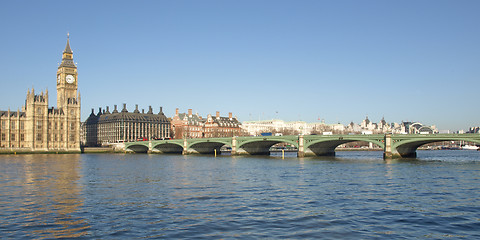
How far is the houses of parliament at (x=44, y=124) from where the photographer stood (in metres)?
140

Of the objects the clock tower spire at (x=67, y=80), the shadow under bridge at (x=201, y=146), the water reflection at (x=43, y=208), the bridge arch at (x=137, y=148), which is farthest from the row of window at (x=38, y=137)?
the water reflection at (x=43, y=208)

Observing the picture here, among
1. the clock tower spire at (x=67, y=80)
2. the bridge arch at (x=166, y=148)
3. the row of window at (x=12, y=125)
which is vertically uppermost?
the clock tower spire at (x=67, y=80)

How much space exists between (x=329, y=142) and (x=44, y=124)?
98373 millimetres

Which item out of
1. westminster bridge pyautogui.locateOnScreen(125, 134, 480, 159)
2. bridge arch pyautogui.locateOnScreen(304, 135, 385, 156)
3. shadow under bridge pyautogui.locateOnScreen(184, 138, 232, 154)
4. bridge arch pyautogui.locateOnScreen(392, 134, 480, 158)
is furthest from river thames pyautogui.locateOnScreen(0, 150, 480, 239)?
shadow under bridge pyautogui.locateOnScreen(184, 138, 232, 154)

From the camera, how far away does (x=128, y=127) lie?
7180 inches

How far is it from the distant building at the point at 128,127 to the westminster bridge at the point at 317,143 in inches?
1740

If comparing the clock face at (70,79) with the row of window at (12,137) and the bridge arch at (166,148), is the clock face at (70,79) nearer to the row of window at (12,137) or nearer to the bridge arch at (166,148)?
the row of window at (12,137)

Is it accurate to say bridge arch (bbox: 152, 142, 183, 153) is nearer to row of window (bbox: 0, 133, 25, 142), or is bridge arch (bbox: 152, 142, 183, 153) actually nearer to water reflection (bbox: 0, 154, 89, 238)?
row of window (bbox: 0, 133, 25, 142)

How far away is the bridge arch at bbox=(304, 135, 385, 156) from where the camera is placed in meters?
77.7

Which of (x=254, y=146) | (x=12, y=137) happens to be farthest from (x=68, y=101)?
(x=254, y=146)

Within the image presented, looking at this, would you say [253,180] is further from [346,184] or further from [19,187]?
[19,187]

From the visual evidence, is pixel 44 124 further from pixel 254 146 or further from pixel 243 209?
pixel 243 209

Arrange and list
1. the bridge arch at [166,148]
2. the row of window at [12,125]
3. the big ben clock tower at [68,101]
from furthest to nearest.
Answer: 1. the big ben clock tower at [68,101]
2. the row of window at [12,125]
3. the bridge arch at [166,148]

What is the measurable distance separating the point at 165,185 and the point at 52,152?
112 m
